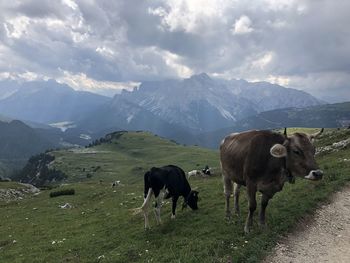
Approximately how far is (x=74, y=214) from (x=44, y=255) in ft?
56.2

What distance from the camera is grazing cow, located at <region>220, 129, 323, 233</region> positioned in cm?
1541

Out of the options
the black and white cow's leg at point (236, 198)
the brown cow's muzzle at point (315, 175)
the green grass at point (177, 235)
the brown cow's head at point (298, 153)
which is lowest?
the green grass at point (177, 235)

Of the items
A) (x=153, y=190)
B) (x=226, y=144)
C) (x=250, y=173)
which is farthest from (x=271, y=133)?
(x=153, y=190)

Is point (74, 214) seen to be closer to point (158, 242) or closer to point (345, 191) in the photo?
point (158, 242)

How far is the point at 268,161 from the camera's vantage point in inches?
645

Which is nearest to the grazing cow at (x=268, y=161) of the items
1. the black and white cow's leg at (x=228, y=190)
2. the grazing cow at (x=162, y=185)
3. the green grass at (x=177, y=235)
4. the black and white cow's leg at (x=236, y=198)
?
the green grass at (x=177, y=235)

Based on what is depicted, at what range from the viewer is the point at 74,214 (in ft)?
127

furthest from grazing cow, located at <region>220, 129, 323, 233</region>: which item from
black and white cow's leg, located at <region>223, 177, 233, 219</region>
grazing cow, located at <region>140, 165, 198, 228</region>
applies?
grazing cow, located at <region>140, 165, 198, 228</region>

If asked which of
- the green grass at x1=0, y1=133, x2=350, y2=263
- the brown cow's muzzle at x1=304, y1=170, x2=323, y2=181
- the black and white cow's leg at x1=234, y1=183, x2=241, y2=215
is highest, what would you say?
the brown cow's muzzle at x1=304, y1=170, x2=323, y2=181

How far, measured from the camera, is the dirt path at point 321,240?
51.4ft

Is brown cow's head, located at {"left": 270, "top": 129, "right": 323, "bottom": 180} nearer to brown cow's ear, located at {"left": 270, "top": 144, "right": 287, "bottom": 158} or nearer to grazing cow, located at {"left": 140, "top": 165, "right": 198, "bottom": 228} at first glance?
brown cow's ear, located at {"left": 270, "top": 144, "right": 287, "bottom": 158}

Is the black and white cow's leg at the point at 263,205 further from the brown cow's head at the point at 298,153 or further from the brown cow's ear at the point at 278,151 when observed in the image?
the brown cow's ear at the point at 278,151

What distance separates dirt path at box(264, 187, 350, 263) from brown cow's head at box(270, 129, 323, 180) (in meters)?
3.40

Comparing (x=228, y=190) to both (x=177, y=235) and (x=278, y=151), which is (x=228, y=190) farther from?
(x=278, y=151)
